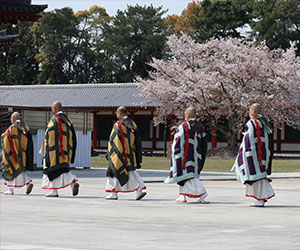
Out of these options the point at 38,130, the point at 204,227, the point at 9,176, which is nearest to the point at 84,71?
the point at 38,130

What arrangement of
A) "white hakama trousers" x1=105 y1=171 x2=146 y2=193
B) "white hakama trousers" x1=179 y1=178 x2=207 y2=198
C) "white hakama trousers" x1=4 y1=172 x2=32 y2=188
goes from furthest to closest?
"white hakama trousers" x1=4 y1=172 x2=32 y2=188
"white hakama trousers" x1=105 y1=171 x2=146 y2=193
"white hakama trousers" x1=179 y1=178 x2=207 y2=198

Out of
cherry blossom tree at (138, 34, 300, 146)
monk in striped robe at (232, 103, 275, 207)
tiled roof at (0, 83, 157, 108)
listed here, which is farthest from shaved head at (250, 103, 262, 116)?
tiled roof at (0, 83, 157, 108)

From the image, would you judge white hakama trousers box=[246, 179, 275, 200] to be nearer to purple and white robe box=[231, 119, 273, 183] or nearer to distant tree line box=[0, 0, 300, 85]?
purple and white robe box=[231, 119, 273, 183]

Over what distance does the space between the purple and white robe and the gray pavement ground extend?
54 cm

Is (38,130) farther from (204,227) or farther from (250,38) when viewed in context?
(250,38)

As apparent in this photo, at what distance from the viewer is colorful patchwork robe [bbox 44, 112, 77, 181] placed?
15.3 m

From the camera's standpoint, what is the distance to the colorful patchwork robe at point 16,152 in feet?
53.2

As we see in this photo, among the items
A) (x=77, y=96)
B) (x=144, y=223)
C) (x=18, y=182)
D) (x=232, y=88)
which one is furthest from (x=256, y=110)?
(x=77, y=96)

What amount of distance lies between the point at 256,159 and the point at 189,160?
3.98ft

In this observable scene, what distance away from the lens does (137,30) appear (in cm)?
7481

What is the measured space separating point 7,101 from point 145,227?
4893 cm

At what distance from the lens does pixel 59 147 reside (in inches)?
612

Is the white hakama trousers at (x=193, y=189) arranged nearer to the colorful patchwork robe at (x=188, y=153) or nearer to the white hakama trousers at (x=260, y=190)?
the colorful patchwork robe at (x=188, y=153)

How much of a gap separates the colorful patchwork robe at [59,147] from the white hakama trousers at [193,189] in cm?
240
